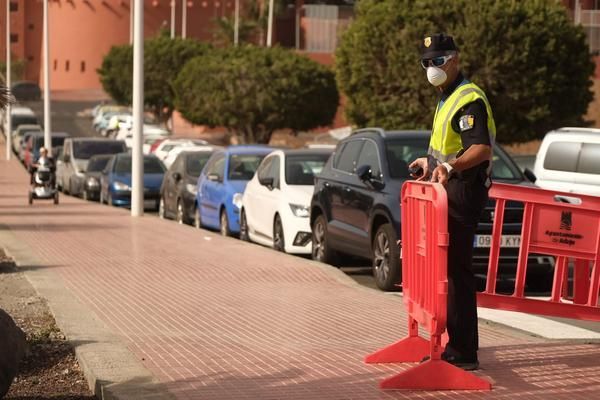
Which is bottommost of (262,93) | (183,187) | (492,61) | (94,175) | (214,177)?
(94,175)

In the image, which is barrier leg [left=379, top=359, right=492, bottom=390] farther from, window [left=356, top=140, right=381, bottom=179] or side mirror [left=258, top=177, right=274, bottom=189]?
side mirror [left=258, top=177, right=274, bottom=189]

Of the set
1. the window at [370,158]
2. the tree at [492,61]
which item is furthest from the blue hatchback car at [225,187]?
the tree at [492,61]

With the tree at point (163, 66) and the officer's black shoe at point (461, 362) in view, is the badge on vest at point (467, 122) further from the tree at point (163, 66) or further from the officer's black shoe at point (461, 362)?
the tree at point (163, 66)

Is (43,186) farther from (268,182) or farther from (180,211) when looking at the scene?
(268,182)

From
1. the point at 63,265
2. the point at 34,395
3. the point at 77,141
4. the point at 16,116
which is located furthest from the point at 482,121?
the point at 16,116

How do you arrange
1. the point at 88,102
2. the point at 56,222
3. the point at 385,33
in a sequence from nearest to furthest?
the point at 56,222 → the point at 385,33 → the point at 88,102

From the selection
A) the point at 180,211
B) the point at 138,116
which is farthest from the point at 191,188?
the point at 138,116

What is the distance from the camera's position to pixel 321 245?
56.1 feet

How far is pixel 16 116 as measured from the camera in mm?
81062

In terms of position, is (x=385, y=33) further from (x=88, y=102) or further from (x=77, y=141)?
(x=88, y=102)

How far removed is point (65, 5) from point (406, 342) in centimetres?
11497

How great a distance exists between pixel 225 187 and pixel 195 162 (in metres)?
5.40

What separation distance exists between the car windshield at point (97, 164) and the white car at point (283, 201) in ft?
58.3

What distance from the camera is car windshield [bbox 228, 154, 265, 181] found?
23578 millimetres
